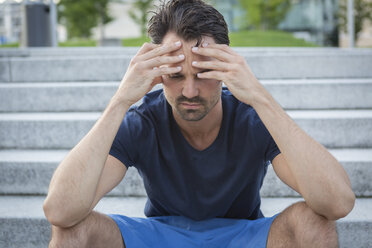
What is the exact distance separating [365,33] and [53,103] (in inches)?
764

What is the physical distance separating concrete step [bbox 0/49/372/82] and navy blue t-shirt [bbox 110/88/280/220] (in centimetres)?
202

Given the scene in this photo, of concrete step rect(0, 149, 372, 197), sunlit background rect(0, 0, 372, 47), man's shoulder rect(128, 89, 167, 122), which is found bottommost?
concrete step rect(0, 149, 372, 197)

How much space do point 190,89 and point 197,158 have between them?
14.3 inches

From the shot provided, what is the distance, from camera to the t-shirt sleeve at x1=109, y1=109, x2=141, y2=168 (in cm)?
192

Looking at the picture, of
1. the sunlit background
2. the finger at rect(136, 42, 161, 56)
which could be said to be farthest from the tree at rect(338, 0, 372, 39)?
the finger at rect(136, 42, 161, 56)

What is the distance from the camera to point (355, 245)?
2.32 meters

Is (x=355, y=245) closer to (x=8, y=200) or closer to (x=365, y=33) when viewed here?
(x=8, y=200)

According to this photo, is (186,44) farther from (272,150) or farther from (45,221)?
(45,221)

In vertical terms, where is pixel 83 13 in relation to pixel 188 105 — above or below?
above

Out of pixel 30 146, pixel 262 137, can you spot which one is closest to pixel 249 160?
pixel 262 137

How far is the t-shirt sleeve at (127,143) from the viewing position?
75.4 inches

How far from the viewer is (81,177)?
5.63 ft

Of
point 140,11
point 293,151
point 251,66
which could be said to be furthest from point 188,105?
point 140,11

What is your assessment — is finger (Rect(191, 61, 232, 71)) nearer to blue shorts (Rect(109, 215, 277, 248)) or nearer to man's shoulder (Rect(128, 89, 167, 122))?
man's shoulder (Rect(128, 89, 167, 122))
